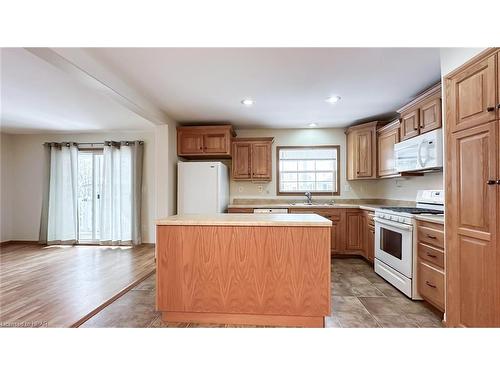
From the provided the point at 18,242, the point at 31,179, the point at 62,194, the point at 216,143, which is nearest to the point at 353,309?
the point at 216,143

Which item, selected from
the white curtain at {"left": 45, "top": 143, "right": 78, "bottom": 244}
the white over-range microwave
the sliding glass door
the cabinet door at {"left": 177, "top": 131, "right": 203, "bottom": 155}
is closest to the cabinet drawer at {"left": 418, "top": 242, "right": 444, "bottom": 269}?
the white over-range microwave

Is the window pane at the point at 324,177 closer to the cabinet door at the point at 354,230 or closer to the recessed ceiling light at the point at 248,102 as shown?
the cabinet door at the point at 354,230

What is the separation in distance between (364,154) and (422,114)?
1.32 metres

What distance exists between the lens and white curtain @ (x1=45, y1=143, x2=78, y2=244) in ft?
16.7

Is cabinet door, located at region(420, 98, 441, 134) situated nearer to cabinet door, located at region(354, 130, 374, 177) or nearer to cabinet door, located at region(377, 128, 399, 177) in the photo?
cabinet door, located at region(377, 128, 399, 177)

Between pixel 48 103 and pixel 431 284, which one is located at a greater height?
pixel 48 103

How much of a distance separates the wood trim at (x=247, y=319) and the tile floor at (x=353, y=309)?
5 cm

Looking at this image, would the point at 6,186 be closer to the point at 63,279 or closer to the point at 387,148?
the point at 63,279

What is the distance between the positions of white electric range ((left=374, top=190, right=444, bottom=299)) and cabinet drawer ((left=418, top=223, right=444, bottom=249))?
3.5 inches

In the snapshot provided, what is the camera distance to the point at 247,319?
2.03 meters

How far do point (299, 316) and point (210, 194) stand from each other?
2405 mm

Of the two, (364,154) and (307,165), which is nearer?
(364,154)

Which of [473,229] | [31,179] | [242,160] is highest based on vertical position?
[242,160]
